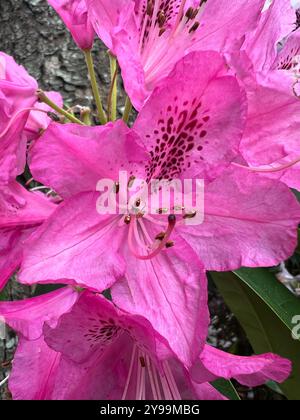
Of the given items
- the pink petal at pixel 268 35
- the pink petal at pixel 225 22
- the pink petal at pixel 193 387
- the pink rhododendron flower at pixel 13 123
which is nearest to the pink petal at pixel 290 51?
the pink petal at pixel 268 35

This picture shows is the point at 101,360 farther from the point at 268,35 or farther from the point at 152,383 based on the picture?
the point at 268,35

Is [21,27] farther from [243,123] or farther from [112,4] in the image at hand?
[243,123]

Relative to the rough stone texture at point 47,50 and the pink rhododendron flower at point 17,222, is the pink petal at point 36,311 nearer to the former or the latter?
the pink rhododendron flower at point 17,222

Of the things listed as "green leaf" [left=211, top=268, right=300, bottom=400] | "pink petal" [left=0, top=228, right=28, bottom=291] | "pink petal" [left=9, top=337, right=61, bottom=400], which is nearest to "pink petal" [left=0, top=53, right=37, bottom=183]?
"pink petal" [left=0, top=228, right=28, bottom=291]

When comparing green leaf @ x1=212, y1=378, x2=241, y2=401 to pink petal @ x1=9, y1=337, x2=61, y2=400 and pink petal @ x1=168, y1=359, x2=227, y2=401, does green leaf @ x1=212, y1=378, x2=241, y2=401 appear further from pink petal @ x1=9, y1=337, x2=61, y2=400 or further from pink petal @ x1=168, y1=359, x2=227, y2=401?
pink petal @ x1=9, y1=337, x2=61, y2=400

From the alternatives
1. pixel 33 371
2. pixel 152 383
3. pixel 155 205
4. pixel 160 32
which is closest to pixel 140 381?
pixel 152 383
